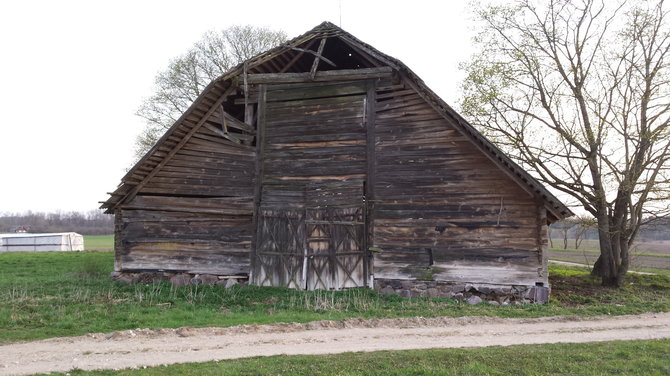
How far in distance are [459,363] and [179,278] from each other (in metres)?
10.6

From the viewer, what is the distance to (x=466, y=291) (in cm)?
1374

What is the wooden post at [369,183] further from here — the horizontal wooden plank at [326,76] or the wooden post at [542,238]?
the wooden post at [542,238]

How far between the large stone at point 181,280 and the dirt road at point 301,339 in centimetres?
608

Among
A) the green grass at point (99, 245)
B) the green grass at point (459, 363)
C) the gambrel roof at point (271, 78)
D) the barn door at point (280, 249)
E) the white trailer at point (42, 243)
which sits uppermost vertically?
the gambrel roof at point (271, 78)

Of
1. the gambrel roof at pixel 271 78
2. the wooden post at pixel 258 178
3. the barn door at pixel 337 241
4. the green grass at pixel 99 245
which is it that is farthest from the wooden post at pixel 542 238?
the green grass at pixel 99 245

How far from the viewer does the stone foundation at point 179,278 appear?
15.2 metres

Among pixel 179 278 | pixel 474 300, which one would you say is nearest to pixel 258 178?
pixel 179 278

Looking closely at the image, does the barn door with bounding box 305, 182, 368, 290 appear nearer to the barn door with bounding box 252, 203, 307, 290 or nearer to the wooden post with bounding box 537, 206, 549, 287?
the barn door with bounding box 252, 203, 307, 290

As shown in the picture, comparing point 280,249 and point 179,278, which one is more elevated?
point 280,249

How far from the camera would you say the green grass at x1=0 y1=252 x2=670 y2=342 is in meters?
10.3

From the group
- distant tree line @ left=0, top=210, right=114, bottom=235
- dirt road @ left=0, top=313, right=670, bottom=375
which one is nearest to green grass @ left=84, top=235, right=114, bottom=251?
distant tree line @ left=0, top=210, right=114, bottom=235

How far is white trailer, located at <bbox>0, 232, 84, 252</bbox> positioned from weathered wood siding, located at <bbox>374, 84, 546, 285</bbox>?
42925 millimetres

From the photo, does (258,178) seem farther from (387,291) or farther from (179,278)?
(387,291)

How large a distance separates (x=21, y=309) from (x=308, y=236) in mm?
7463
